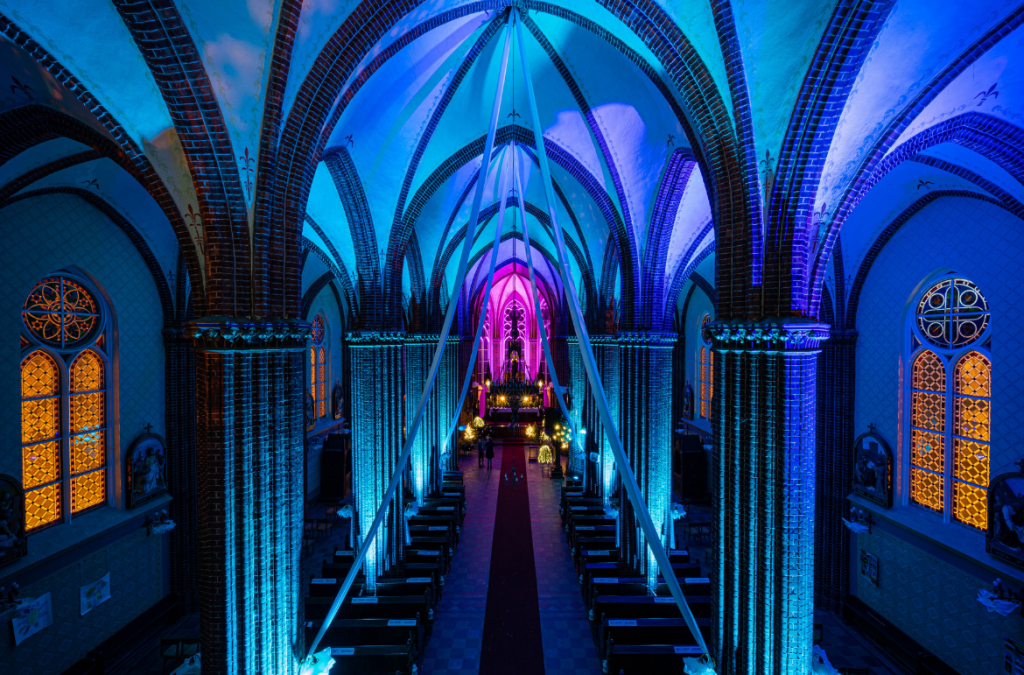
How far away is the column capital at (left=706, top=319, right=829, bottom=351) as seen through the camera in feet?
17.3

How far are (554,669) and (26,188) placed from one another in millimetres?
12501

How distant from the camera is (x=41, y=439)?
8820mm

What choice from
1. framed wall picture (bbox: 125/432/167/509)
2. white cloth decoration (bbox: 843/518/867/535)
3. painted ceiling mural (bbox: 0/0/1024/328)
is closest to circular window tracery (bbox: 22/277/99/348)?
painted ceiling mural (bbox: 0/0/1024/328)

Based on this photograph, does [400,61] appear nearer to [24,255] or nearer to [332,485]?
[24,255]

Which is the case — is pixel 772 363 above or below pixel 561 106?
below

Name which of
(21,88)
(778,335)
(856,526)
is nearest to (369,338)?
(21,88)

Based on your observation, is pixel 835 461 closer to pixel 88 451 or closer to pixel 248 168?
pixel 248 168

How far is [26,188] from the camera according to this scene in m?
7.93

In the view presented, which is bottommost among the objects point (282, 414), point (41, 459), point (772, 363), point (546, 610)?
point (546, 610)

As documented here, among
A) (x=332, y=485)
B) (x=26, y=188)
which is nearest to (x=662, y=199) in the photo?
(x=26, y=188)

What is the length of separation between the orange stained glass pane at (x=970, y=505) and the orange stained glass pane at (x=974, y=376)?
1780 mm

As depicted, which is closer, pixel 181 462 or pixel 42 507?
pixel 42 507

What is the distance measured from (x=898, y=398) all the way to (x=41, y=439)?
17.0 metres

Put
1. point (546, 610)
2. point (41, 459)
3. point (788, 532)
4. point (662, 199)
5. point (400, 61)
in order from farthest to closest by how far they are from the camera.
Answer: point (546, 610) → point (662, 199) → point (41, 459) → point (400, 61) → point (788, 532)
